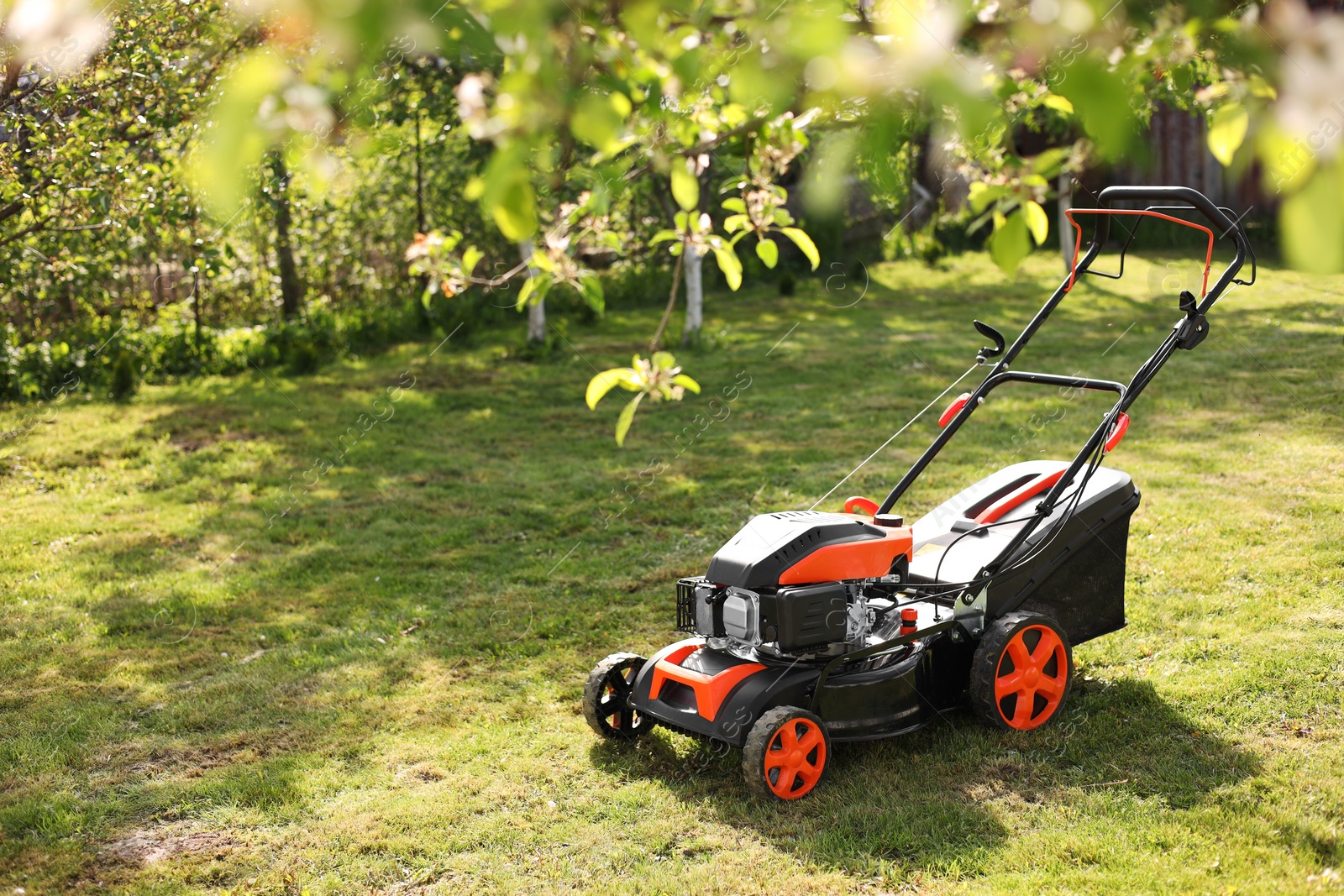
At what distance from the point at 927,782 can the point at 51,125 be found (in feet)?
16.3

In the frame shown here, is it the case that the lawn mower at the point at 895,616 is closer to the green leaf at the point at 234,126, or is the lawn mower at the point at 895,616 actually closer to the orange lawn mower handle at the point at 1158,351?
the orange lawn mower handle at the point at 1158,351

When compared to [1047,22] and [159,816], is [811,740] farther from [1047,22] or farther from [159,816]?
[1047,22]

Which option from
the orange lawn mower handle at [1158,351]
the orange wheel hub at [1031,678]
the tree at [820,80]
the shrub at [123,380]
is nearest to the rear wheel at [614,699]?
the orange lawn mower handle at [1158,351]

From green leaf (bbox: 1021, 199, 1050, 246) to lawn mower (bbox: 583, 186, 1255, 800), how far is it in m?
1.90

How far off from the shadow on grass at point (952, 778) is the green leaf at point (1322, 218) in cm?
245

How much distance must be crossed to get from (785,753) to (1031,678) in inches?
38.9

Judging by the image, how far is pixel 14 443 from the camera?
28.1 ft

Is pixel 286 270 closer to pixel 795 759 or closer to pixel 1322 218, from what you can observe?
pixel 795 759

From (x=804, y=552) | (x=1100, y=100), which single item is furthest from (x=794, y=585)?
(x=1100, y=100)

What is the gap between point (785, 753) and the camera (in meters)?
3.62

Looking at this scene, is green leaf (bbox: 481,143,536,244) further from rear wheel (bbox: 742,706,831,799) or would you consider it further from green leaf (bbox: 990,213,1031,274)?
rear wheel (bbox: 742,706,831,799)

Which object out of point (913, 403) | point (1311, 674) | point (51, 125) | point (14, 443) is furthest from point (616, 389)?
point (1311, 674)

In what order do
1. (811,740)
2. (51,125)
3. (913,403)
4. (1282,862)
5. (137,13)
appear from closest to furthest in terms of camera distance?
(1282,862), (811,740), (51,125), (137,13), (913,403)

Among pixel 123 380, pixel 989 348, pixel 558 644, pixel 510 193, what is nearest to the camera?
pixel 510 193
